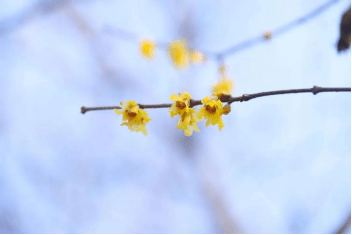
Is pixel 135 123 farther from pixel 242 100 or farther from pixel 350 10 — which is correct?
pixel 350 10

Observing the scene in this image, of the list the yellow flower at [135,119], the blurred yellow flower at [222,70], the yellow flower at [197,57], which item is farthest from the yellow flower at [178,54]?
the yellow flower at [135,119]

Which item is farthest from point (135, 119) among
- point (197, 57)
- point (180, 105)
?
point (197, 57)

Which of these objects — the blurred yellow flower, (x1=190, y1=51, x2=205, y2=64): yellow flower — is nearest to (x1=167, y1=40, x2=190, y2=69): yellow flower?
(x1=190, y1=51, x2=205, y2=64): yellow flower

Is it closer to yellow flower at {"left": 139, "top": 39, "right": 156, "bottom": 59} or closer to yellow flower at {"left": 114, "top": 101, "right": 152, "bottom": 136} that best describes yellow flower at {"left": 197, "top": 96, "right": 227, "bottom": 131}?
yellow flower at {"left": 114, "top": 101, "right": 152, "bottom": 136}

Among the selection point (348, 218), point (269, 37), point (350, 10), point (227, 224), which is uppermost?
point (269, 37)

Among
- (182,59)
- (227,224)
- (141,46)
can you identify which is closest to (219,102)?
(182,59)

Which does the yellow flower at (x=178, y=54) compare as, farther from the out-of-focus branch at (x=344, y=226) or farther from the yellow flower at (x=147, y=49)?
the out-of-focus branch at (x=344, y=226)

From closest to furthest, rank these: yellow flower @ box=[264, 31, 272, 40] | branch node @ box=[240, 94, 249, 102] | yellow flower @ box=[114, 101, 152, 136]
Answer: branch node @ box=[240, 94, 249, 102] → yellow flower @ box=[114, 101, 152, 136] → yellow flower @ box=[264, 31, 272, 40]
